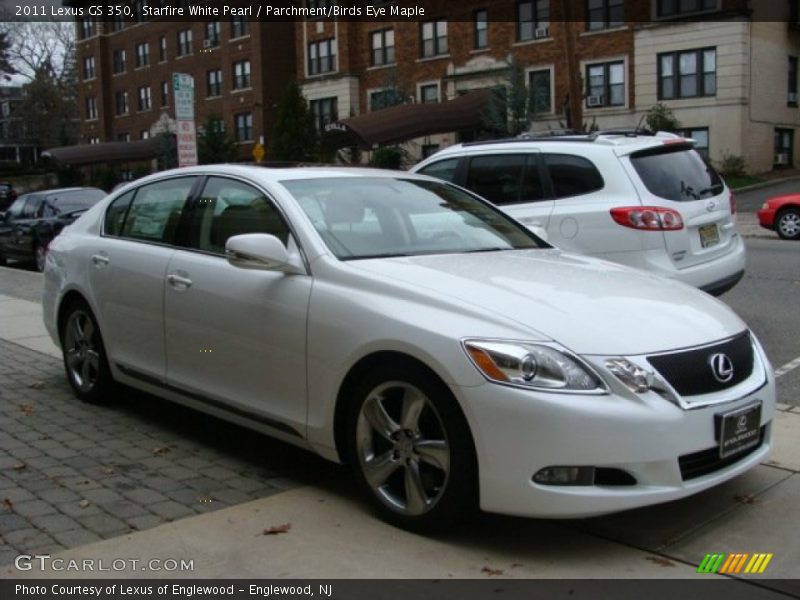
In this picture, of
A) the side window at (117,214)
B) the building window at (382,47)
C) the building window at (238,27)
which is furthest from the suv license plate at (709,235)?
the building window at (238,27)

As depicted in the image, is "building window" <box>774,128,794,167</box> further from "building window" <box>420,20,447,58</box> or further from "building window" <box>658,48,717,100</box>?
"building window" <box>420,20,447,58</box>

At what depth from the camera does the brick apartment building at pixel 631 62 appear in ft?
113

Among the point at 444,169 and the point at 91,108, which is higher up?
the point at 91,108

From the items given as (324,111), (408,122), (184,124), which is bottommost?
(184,124)

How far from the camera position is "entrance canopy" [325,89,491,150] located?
3120cm

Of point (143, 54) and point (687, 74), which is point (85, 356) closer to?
point (687, 74)

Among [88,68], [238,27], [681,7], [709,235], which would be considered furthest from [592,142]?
[88,68]

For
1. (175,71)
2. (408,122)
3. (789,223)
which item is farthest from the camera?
(175,71)

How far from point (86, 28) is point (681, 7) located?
48800 mm

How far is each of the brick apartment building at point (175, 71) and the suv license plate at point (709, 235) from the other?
43.0m

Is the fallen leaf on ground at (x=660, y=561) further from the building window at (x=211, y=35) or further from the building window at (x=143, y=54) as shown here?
the building window at (x=143, y=54)

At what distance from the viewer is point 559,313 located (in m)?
3.78

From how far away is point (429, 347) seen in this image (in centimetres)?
374

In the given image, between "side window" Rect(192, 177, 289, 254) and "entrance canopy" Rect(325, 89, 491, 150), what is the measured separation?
26.0m
